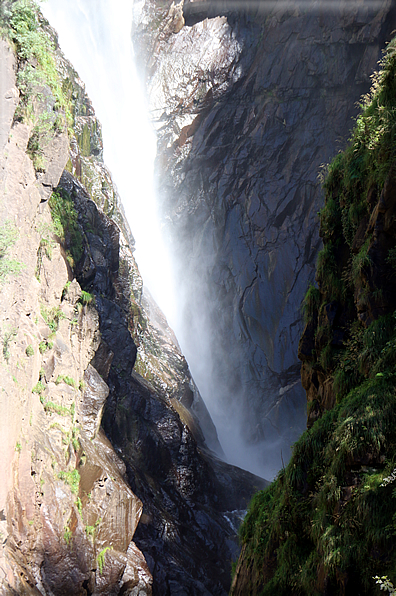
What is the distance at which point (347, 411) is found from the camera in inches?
217

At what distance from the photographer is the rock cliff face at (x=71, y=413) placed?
836 cm

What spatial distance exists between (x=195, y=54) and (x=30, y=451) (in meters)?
29.6

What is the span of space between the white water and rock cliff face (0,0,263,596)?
13.1 meters

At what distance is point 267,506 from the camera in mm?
6852

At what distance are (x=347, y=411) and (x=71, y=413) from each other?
26.5 ft

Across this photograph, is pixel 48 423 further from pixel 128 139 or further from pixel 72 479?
pixel 128 139

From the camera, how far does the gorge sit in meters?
6.06

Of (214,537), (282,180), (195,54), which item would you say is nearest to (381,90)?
(214,537)

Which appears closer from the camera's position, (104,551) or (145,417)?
(104,551)

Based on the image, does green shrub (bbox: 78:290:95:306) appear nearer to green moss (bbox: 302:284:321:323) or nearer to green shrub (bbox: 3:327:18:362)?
green shrub (bbox: 3:327:18:362)

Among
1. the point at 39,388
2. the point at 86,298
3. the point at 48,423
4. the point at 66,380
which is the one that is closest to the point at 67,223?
the point at 86,298

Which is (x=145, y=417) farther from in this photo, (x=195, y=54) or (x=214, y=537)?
(x=195, y=54)

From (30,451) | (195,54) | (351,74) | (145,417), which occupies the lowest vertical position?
(30,451)

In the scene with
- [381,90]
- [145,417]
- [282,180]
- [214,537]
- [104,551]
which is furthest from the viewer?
[282,180]
